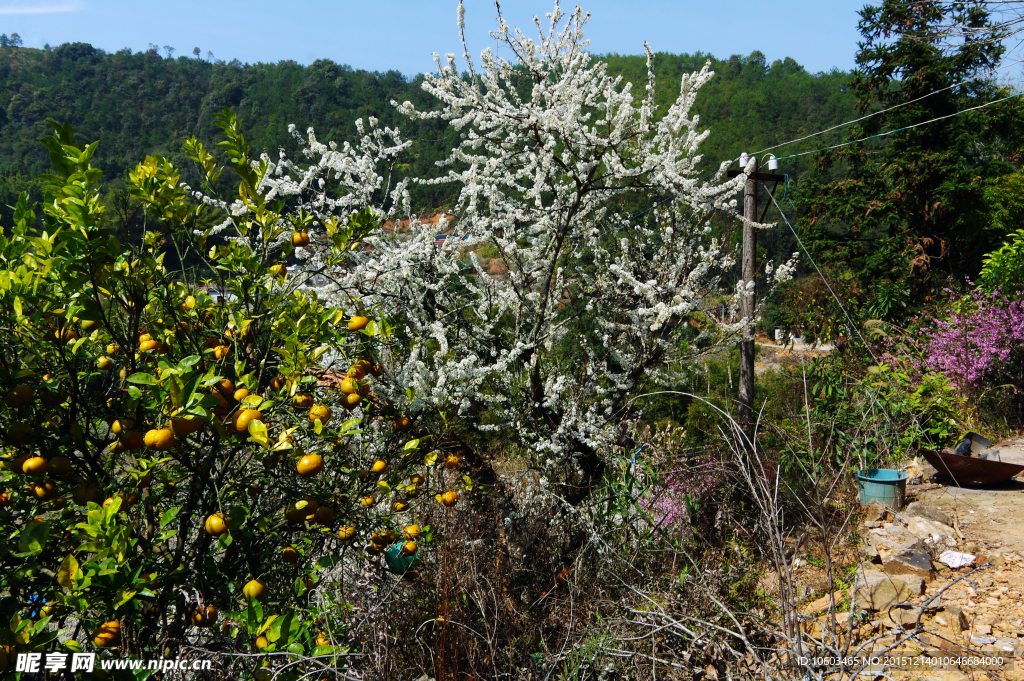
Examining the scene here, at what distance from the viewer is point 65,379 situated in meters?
Result: 1.35

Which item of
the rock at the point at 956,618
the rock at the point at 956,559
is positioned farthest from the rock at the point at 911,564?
the rock at the point at 956,618

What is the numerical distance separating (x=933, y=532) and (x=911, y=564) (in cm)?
70

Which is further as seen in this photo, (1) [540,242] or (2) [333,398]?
(1) [540,242]

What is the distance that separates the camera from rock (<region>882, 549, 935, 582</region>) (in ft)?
10.4

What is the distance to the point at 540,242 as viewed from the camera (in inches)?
128

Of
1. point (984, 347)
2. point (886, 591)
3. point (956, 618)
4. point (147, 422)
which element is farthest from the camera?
point (984, 347)

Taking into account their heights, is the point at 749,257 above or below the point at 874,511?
above

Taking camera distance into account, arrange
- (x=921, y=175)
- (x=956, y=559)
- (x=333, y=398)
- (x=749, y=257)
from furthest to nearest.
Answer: (x=921, y=175) → (x=749, y=257) → (x=956, y=559) → (x=333, y=398)

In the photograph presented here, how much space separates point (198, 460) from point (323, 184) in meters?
2.23

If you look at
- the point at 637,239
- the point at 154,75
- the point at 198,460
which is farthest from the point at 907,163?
the point at 154,75

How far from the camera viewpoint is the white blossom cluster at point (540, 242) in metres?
2.96

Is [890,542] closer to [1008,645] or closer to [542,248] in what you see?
[1008,645]

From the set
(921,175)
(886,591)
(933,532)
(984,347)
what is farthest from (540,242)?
(921,175)

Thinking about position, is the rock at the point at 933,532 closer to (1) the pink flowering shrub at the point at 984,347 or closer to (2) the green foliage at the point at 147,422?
(1) the pink flowering shrub at the point at 984,347
